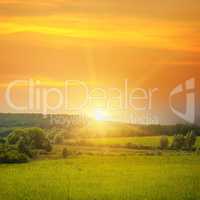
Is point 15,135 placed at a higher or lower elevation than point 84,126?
lower

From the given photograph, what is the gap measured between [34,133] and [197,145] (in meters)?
3.59

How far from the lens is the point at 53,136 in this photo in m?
15.5

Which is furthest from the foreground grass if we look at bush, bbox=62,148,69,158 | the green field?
the green field

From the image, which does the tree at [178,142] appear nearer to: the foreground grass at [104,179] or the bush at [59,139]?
the foreground grass at [104,179]

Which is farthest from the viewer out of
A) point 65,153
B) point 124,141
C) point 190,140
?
point 190,140

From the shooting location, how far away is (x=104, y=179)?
13992mm

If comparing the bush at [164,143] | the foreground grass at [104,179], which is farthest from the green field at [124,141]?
the foreground grass at [104,179]

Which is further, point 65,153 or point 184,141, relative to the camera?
point 184,141

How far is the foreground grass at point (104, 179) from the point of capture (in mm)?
13125

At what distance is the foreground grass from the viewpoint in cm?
1312

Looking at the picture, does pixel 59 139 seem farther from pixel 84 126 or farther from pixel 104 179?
pixel 104 179

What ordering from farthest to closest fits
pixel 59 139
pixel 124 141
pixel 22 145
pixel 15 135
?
1. pixel 124 141
2. pixel 59 139
3. pixel 15 135
4. pixel 22 145

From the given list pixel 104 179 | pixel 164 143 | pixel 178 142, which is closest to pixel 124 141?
pixel 164 143

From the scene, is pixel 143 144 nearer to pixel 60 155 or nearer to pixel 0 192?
pixel 60 155
